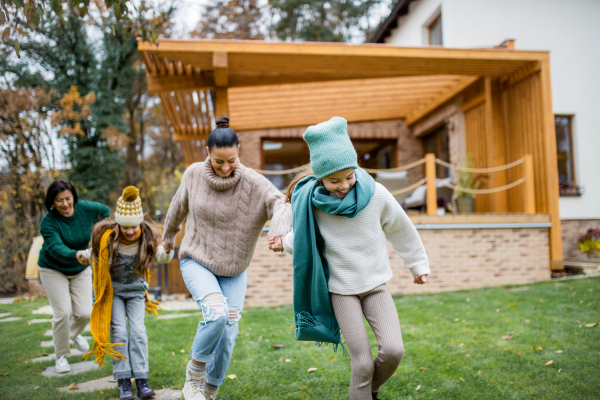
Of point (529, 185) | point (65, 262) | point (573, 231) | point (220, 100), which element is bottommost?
point (573, 231)

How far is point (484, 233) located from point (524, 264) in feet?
3.10

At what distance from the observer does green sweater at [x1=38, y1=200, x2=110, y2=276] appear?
13.5 feet

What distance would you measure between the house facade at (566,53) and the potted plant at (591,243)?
0.36 metres

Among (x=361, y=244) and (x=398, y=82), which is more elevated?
(x=398, y=82)

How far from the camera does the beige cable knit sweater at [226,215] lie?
305 centimetres

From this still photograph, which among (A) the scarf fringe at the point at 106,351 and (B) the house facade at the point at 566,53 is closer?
(A) the scarf fringe at the point at 106,351

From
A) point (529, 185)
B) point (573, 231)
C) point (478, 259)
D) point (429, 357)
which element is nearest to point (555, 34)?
point (573, 231)

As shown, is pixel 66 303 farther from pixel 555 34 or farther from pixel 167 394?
pixel 555 34

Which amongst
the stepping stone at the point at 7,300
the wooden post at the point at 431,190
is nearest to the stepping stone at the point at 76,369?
the stepping stone at the point at 7,300

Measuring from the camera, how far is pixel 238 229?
10.1 ft

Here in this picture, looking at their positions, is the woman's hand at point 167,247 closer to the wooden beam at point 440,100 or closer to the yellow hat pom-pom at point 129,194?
the yellow hat pom-pom at point 129,194

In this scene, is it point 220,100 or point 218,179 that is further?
point 220,100

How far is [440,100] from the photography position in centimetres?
1208

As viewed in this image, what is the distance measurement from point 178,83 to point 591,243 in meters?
9.65
